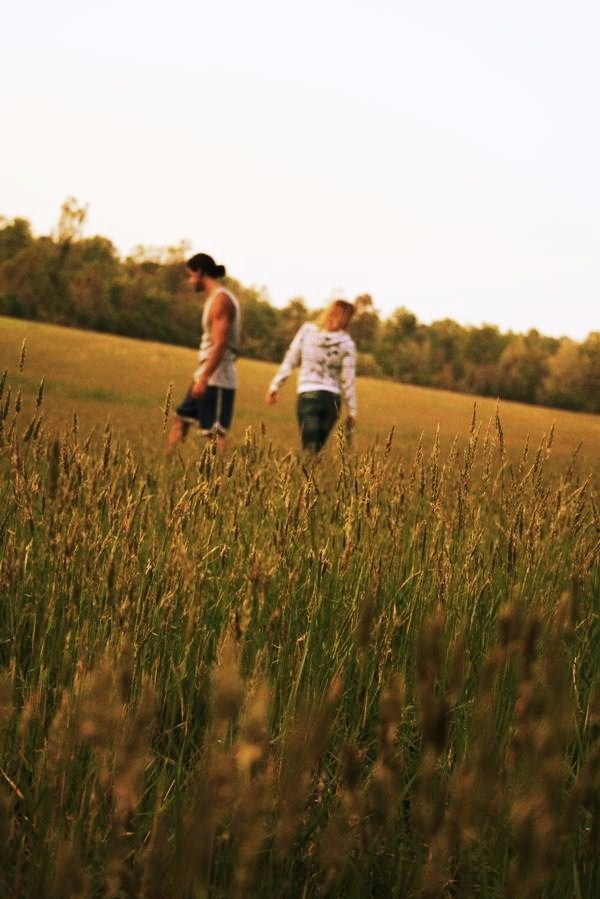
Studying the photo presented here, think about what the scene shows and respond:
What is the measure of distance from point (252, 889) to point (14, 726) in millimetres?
778

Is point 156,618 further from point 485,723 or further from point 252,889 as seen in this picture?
point 485,723

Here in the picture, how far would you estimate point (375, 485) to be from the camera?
2.75 metres

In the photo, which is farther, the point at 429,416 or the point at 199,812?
the point at 429,416

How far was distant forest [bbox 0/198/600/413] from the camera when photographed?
70750mm

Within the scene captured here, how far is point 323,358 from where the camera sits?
8.52 m

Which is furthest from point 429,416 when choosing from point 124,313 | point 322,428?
point 124,313

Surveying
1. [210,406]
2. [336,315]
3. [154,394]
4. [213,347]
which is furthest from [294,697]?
[154,394]

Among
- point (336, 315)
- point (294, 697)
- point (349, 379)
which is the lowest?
point (294, 697)

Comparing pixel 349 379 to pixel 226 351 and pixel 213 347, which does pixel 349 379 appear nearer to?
pixel 226 351

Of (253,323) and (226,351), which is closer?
(226,351)

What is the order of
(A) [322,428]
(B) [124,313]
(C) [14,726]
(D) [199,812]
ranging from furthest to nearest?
(B) [124,313] → (A) [322,428] → (C) [14,726] → (D) [199,812]

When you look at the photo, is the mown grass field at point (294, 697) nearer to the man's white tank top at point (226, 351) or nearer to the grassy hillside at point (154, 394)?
the man's white tank top at point (226, 351)

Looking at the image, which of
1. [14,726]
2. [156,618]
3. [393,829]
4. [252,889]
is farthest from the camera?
[156,618]

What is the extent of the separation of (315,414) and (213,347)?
4.01 feet
